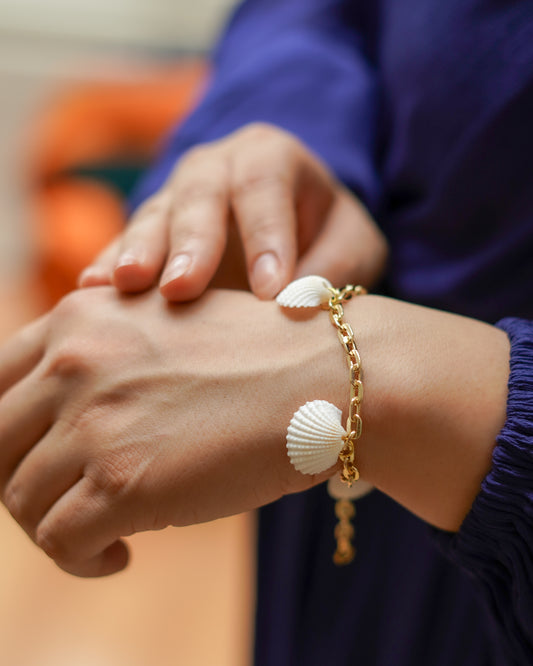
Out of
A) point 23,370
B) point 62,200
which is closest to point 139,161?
point 62,200

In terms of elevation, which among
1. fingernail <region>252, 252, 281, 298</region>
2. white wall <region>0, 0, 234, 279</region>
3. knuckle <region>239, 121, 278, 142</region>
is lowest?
fingernail <region>252, 252, 281, 298</region>

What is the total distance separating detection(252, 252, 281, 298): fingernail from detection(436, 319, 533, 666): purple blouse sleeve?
20 cm

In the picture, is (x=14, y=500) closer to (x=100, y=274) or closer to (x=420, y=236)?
(x=100, y=274)

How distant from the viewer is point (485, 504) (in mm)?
396

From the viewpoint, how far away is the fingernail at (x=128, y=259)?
496 mm

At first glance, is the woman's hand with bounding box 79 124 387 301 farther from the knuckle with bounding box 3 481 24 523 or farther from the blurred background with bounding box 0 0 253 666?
the blurred background with bounding box 0 0 253 666

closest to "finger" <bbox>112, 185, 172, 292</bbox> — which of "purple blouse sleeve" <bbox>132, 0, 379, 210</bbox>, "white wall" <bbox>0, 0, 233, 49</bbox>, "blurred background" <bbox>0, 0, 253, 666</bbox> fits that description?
"purple blouse sleeve" <bbox>132, 0, 379, 210</bbox>

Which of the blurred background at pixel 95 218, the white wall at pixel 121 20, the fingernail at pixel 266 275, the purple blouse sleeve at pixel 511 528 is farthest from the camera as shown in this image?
the white wall at pixel 121 20

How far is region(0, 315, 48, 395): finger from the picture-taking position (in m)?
0.50

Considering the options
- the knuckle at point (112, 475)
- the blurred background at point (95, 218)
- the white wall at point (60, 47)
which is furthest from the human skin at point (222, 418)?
the white wall at point (60, 47)

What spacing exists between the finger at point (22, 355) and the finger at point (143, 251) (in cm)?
8

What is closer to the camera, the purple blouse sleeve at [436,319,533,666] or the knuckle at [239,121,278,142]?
the purple blouse sleeve at [436,319,533,666]

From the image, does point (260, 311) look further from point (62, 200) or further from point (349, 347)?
point (62, 200)

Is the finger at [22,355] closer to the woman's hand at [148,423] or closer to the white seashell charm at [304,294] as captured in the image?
the woman's hand at [148,423]
